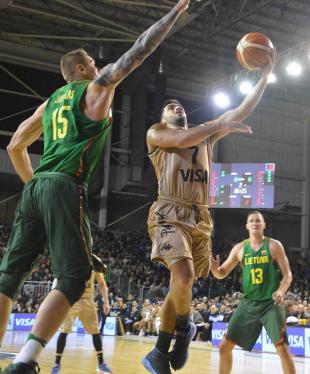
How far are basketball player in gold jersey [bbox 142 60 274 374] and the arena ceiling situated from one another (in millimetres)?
17796

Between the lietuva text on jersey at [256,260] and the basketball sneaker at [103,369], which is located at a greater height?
the lietuva text on jersey at [256,260]

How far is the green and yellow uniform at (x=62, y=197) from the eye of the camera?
3.36 metres

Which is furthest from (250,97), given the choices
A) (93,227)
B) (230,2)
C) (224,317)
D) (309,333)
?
(93,227)

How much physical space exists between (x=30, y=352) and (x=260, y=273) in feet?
11.8

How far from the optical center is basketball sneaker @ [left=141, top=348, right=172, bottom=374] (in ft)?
15.1

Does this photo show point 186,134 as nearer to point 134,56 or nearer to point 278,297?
point 134,56

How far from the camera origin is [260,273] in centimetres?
630

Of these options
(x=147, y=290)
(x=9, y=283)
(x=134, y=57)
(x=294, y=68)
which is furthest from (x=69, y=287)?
(x=147, y=290)

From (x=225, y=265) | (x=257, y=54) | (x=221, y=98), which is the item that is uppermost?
(x=221, y=98)

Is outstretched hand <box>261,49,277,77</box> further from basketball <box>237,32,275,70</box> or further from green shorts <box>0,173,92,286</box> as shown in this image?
green shorts <box>0,173,92,286</box>

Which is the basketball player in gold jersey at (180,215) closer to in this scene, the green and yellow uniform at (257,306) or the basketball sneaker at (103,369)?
the green and yellow uniform at (257,306)

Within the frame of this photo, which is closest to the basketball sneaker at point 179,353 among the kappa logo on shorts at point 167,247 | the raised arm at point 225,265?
the kappa logo on shorts at point 167,247

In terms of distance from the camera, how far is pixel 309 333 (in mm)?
13641

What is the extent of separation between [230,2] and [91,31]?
22.6 feet
